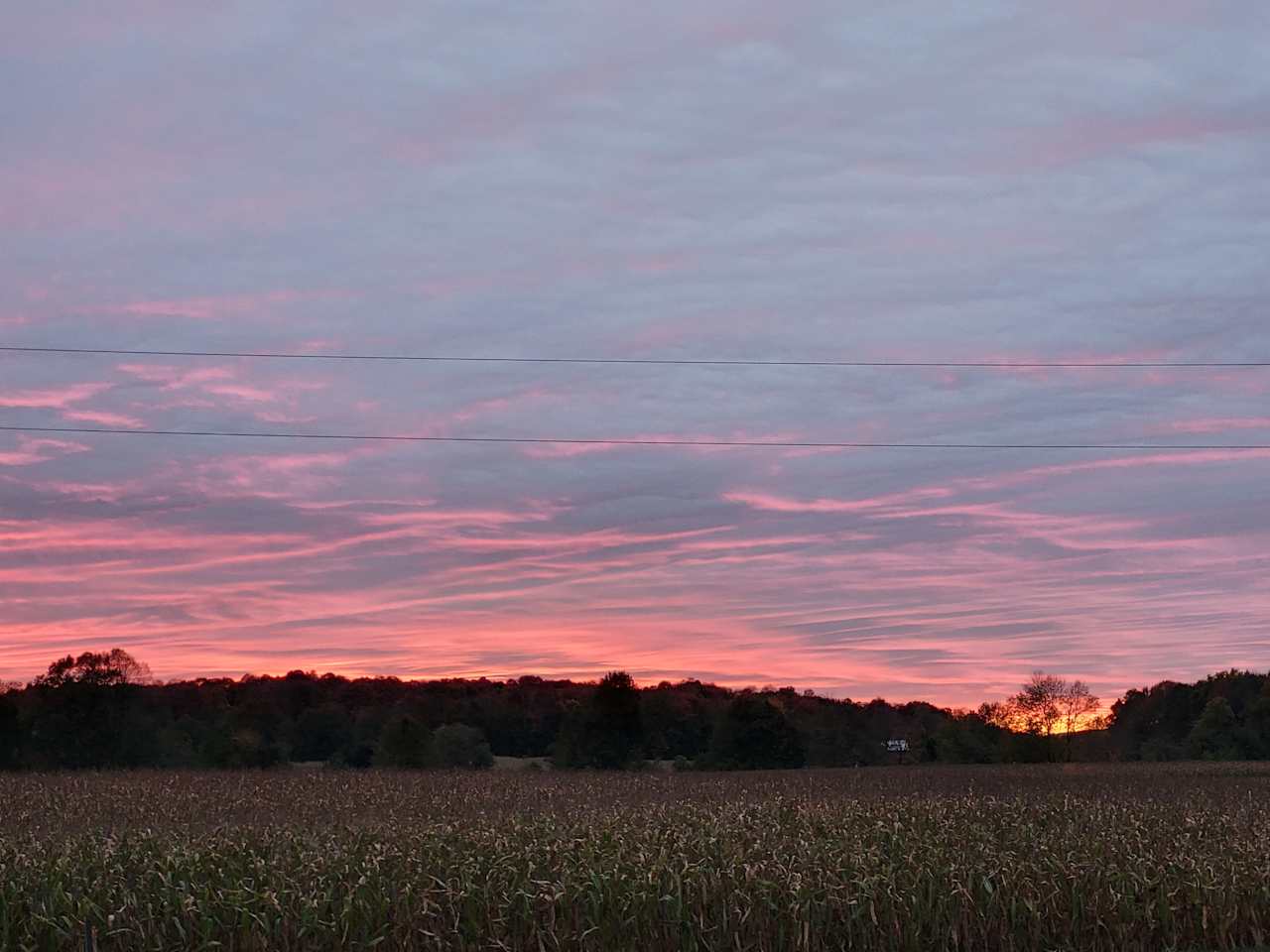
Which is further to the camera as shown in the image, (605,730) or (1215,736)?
(1215,736)

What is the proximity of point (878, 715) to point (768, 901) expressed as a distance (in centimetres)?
11982

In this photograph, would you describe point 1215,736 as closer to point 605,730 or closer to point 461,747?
point 605,730

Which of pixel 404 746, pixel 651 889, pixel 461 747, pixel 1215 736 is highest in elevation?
pixel 651 889

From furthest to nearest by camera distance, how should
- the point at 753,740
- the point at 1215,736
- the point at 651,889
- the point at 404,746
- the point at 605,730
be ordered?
the point at 1215,736
the point at 753,740
the point at 605,730
the point at 404,746
the point at 651,889

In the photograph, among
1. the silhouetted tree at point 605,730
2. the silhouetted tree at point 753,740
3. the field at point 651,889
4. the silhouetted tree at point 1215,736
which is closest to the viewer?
the field at point 651,889

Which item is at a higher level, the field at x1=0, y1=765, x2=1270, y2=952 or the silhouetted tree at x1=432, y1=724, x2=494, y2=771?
the field at x1=0, y1=765, x2=1270, y2=952

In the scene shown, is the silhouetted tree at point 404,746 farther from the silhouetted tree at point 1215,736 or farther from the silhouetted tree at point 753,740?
the silhouetted tree at point 1215,736

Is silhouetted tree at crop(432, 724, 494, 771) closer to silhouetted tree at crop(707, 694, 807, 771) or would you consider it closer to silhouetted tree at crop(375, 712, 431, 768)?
silhouetted tree at crop(375, 712, 431, 768)

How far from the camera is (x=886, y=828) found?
92.8ft

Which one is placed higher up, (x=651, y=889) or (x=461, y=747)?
(x=651, y=889)

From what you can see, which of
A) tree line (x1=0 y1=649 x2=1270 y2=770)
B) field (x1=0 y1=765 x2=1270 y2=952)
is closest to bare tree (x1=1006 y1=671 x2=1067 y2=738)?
tree line (x1=0 y1=649 x2=1270 y2=770)

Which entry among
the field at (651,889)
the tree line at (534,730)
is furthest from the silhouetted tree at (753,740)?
the field at (651,889)

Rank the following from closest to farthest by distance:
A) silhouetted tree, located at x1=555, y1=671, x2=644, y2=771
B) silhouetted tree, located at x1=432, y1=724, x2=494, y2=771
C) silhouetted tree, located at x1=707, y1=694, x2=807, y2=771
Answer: silhouetted tree, located at x1=432, y1=724, x2=494, y2=771 < silhouetted tree, located at x1=555, y1=671, x2=644, y2=771 < silhouetted tree, located at x1=707, y1=694, x2=807, y2=771

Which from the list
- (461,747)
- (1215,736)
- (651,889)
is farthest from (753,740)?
(651,889)
